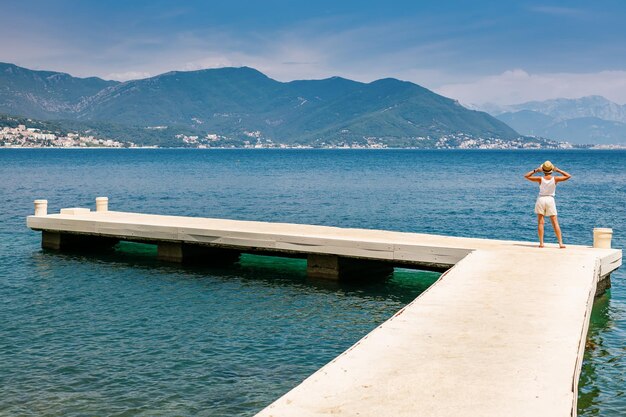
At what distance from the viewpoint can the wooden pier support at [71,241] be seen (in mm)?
25578

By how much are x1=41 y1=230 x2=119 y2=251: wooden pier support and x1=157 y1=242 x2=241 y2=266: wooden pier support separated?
3.43m

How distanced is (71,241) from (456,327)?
1957 centimetres

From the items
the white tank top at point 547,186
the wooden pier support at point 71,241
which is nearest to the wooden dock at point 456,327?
the white tank top at point 547,186

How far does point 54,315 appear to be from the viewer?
52.4 ft

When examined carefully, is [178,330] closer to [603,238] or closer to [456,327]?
[456,327]

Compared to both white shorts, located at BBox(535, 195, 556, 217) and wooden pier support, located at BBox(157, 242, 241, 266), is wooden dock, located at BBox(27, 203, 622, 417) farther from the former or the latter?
white shorts, located at BBox(535, 195, 556, 217)

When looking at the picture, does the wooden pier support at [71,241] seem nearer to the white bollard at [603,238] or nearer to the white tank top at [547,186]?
the white tank top at [547,186]

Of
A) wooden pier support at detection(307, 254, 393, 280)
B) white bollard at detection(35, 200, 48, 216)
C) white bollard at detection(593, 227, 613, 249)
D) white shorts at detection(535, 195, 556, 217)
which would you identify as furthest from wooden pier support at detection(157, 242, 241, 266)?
white bollard at detection(593, 227, 613, 249)

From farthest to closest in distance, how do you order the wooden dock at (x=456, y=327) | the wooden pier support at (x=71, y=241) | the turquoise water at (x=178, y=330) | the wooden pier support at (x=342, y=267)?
1. the wooden pier support at (x=71, y=241)
2. the wooden pier support at (x=342, y=267)
3. the turquoise water at (x=178, y=330)
4. the wooden dock at (x=456, y=327)

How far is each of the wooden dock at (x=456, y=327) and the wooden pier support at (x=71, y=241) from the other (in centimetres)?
521

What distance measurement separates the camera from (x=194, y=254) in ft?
76.0

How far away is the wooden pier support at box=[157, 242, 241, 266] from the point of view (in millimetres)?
22969

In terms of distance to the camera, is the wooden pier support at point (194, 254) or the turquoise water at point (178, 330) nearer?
the turquoise water at point (178, 330)

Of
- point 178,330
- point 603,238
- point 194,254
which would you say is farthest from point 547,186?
point 194,254
